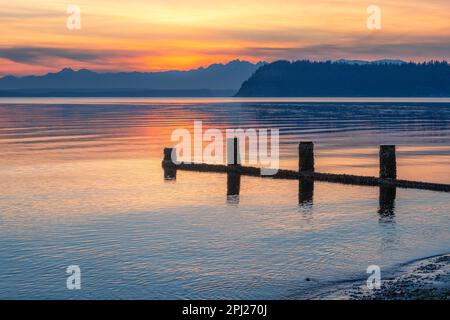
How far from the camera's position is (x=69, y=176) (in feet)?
110

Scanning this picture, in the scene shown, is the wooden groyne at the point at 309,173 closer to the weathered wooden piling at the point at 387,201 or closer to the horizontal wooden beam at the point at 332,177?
the horizontal wooden beam at the point at 332,177

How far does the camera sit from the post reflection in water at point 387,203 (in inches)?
889

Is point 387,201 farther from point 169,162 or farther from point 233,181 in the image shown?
point 169,162

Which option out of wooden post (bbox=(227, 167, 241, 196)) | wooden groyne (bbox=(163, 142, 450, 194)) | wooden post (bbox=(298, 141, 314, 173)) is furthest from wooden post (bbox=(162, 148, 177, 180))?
wooden post (bbox=(298, 141, 314, 173))

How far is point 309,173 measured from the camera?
30.5 m

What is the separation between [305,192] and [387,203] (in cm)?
385

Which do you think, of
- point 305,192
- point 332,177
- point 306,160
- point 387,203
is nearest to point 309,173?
point 306,160

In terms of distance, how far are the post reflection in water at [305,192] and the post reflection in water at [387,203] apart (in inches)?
111

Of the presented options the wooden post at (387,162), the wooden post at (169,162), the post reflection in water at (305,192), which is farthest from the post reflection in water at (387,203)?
the wooden post at (169,162)

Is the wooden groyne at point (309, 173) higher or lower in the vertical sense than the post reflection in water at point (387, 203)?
higher

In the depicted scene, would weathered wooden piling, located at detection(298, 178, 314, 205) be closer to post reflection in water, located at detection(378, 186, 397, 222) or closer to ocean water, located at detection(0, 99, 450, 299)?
ocean water, located at detection(0, 99, 450, 299)

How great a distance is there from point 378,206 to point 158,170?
14.9m

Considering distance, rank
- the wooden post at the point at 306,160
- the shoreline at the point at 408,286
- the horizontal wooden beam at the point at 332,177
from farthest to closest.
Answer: the wooden post at the point at 306,160
the horizontal wooden beam at the point at 332,177
the shoreline at the point at 408,286

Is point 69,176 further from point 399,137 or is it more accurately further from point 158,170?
point 399,137
